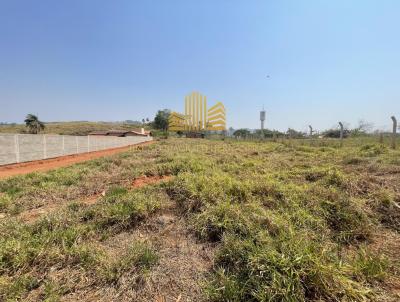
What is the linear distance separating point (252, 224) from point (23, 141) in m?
12.1

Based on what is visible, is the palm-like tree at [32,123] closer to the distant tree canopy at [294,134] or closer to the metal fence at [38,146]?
the metal fence at [38,146]

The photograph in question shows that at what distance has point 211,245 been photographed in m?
2.10

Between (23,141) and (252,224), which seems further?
(23,141)

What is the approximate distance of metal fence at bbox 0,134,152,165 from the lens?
8.91 meters

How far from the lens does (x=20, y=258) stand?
1.79 m

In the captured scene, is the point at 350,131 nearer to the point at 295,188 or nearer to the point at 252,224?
the point at 295,188

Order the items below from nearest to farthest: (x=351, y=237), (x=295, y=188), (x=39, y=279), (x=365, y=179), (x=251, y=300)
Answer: (x=251, y=300)
(x=39, y=279)
(x=351, y=237)
(x=295, y=188)
(x=365, y=179)

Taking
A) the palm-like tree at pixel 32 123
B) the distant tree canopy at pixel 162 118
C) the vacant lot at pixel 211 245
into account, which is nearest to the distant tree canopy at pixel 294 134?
the vacant lot at pixel 211 245

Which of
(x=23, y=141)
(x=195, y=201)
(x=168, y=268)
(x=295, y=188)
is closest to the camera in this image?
(x=168, y=268)

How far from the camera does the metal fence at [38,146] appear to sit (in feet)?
29.2

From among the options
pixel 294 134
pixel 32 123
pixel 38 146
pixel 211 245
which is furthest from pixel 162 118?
pixel 211 245

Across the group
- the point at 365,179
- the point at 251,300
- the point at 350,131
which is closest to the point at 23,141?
the point at 251,300

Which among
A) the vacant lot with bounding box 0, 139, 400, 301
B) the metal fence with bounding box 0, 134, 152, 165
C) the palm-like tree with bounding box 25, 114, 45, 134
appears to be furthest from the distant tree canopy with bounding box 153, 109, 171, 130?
the vacant lot with bounding box 0, 139, 400, 301

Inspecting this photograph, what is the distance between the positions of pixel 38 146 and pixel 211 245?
12656 millimetres
